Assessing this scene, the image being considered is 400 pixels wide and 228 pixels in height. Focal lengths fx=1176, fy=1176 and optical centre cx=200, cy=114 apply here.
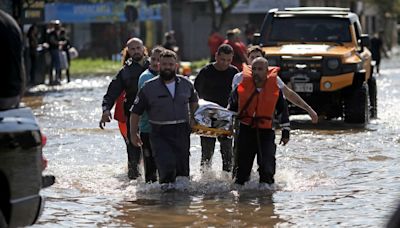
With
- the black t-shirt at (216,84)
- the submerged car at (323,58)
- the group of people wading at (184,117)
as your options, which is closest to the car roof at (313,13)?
the submerged car at (323,58)

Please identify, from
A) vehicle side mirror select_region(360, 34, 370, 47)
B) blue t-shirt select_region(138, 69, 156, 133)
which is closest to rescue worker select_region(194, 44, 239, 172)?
blue t-shirt select_region(138, 69, 156, 133)

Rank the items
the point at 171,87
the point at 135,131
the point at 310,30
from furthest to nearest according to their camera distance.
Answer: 1. the point at 310,30
2. the point at 171,87
3. the point at 135,131

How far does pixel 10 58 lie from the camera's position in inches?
288

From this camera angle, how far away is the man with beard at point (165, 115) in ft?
37.7

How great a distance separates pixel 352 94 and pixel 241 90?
7.66 meters

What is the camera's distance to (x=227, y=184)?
1227 centimetres

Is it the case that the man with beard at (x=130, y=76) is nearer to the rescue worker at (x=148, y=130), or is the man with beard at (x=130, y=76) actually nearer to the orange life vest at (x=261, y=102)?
the rescue worker at (x=148, y=130)

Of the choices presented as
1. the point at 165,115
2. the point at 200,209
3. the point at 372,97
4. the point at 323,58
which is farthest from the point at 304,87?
the point at 200,209

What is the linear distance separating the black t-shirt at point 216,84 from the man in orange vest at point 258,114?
1.25m

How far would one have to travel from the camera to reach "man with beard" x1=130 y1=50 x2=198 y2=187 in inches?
452

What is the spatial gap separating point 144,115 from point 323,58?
7380mm

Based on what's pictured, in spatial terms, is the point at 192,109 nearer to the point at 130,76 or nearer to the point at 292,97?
the point at 292,97

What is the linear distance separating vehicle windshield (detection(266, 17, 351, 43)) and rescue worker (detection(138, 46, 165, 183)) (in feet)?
25.0

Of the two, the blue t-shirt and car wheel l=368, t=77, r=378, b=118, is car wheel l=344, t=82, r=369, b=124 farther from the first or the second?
the blue t-shirt
